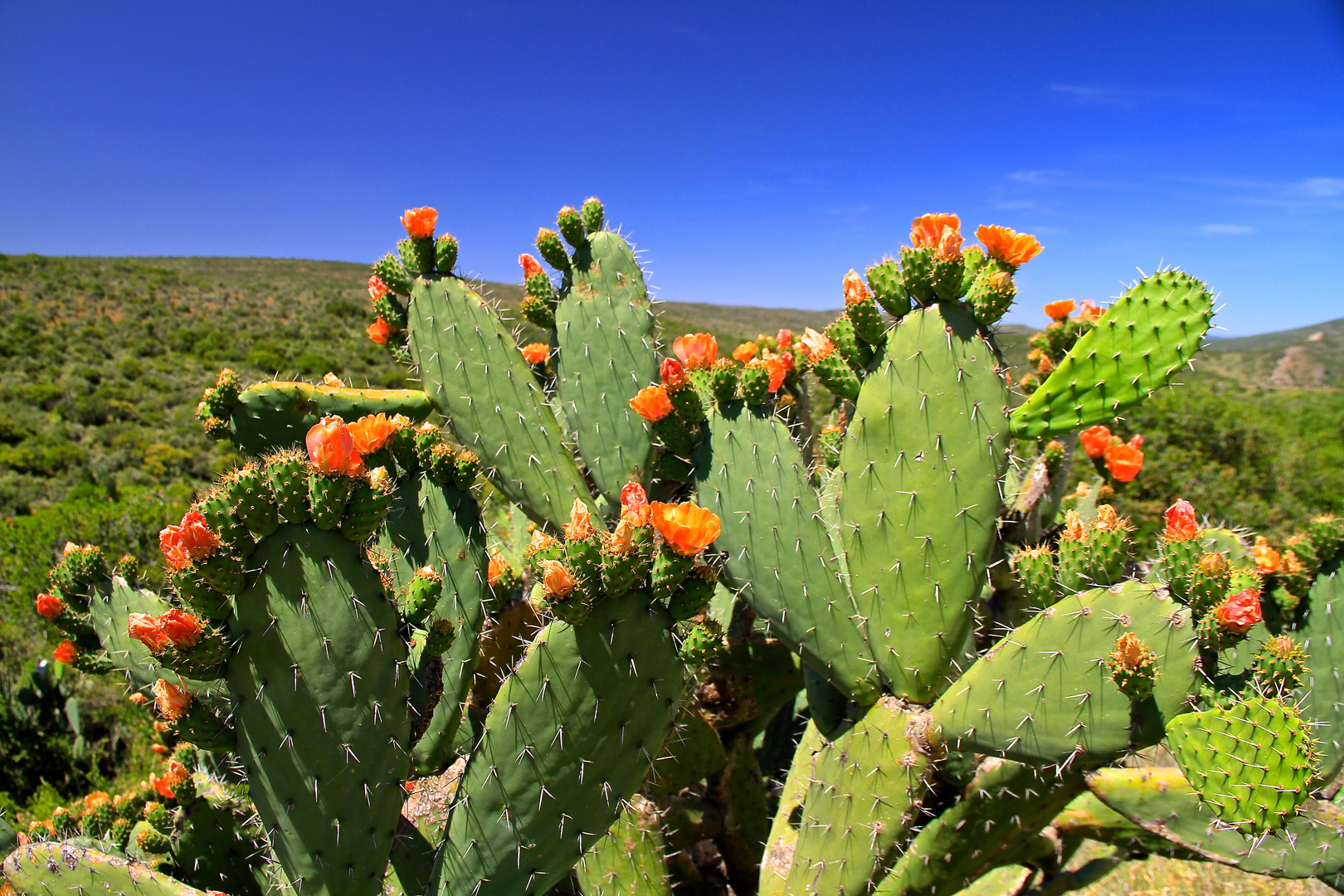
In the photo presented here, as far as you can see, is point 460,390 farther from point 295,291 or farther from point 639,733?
point 295,291

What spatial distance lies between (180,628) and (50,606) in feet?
4.51

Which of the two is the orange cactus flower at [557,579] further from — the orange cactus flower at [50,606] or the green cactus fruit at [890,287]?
the orange cactus flower at [50,606]

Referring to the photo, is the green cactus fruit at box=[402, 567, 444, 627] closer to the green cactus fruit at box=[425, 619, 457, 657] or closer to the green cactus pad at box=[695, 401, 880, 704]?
the green cactus fruit at box=[425, 619, 457, 657]

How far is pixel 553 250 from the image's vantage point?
2598 millimetres

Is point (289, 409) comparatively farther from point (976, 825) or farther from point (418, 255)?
point (976, 825)

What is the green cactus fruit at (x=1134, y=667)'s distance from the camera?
53.8 inches

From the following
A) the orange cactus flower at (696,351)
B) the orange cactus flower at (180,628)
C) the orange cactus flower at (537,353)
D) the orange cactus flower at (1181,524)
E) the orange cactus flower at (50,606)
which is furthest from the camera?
the orange cactus flower at (537,353)

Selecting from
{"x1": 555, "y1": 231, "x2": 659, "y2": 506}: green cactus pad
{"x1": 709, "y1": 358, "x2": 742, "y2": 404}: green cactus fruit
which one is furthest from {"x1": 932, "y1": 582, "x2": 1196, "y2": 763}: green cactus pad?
{"x1": 555, "y1": 231, "x2": 659, "y2": 506}: green cactus pad

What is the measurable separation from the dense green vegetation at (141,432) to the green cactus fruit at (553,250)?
259mm

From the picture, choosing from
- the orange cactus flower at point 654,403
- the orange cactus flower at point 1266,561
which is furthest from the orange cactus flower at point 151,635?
the orange cactus flower at point 1266,561

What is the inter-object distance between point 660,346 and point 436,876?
1.79 metres

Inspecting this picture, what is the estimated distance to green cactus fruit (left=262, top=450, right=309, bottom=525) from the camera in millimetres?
1292

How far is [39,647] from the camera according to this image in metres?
5.60

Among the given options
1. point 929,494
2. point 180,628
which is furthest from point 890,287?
point 180,628
